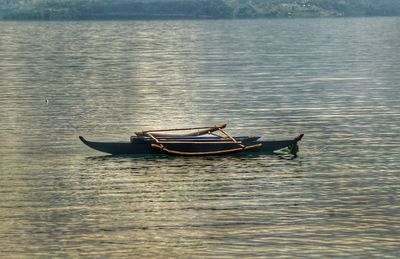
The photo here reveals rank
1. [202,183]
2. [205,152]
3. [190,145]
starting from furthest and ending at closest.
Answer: [205,152]
[190,145]
[202,183]

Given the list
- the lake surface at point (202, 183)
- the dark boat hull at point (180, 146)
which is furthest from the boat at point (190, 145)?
the lake surface at point (202, 183)

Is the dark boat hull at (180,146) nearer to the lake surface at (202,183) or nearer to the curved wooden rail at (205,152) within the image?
the curved wooden rail at (205,152)

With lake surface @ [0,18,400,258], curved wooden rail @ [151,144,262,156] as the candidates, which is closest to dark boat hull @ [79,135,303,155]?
curved wooden rail @ [151,144,262,156]

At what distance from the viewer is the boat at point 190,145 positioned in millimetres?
72938

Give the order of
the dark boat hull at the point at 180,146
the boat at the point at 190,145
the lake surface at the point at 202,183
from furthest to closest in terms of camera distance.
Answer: the dark boat hull at the point at 180,146 < the boat at the point at 190,145 < the lake surface at the point at 202,183

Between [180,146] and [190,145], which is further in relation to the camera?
[180,146]

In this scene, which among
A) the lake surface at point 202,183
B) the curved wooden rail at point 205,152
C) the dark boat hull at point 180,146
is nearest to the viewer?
the lake surface at point 202,183

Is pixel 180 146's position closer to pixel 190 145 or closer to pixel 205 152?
pixel 190 145

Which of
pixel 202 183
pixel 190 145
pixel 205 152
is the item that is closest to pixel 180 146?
pixel 190 145

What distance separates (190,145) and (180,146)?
85cm

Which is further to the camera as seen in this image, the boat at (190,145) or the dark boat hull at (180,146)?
the dark boat hull at (180,146)

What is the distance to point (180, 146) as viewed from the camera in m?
73.1

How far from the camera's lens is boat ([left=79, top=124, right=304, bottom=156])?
239 feet

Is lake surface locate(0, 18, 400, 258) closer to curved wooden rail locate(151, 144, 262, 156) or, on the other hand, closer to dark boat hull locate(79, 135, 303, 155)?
curved wooden rail locate(151, 144, 262, 156)
